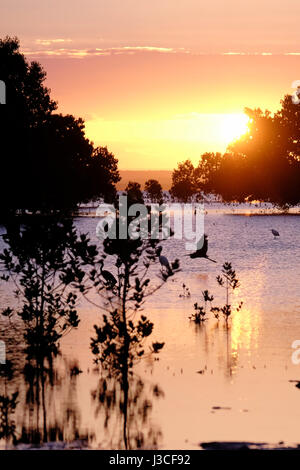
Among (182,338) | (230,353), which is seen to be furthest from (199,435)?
(182,338)

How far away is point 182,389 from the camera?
1650cm

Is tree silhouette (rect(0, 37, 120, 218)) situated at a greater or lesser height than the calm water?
greater

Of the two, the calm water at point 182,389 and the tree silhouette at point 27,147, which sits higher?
the tree silhouette at point 27,147

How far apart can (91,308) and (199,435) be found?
46.6 feet

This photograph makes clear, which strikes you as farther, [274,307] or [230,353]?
[274,307]

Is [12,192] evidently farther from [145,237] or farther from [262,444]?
[262,444]

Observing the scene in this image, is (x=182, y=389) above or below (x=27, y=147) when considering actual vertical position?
below

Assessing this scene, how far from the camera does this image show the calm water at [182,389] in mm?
13711

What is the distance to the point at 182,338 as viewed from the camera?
21984mm

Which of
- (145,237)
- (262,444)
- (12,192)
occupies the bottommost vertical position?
(262,444)

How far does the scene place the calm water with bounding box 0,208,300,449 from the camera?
13711 millimetres

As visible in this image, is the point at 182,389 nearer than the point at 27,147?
Yes

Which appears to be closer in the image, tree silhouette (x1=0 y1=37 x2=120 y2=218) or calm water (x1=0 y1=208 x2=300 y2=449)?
calm water (x1=0 y1=208 x2=300 y2=449)
